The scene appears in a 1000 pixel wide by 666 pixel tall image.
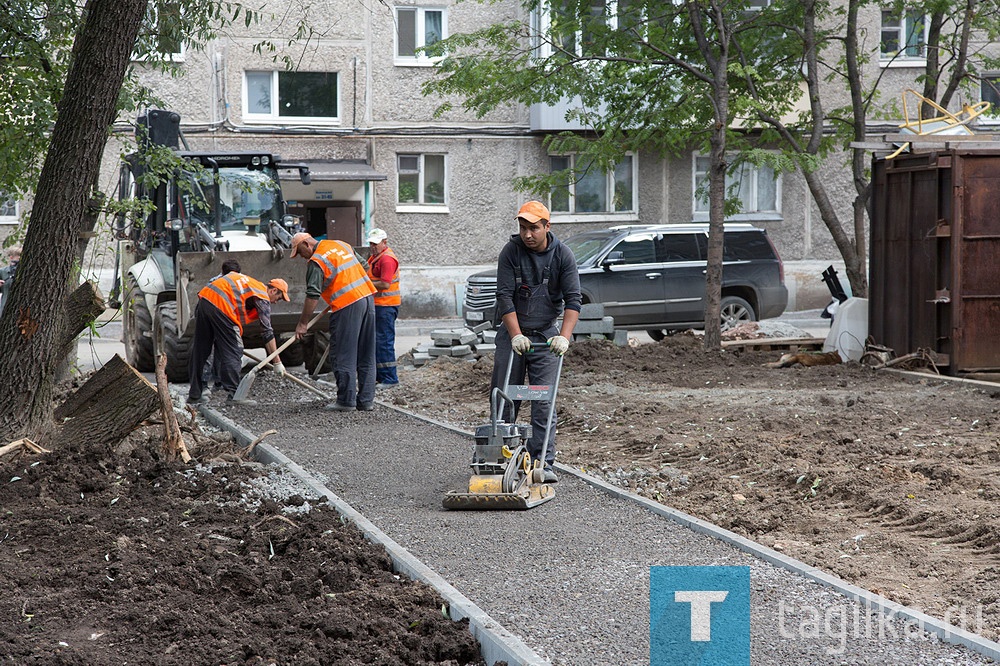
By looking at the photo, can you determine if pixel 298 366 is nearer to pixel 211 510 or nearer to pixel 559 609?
pixel 211 510

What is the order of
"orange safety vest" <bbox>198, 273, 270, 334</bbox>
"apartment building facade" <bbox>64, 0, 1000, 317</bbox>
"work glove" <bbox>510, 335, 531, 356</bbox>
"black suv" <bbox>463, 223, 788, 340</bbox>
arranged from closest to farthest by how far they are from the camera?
"work glove" <bbox>510, 335, 531, 356</bbox> < "orange safety vest" <bbox>198, 273, 270, 334</bbox> < "black suv" <bbox>463, 223, 788, 340</bbox> < "apartment building facade" <bbox>64, 0, 1000, 317</bbox>

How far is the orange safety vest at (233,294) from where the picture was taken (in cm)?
1134

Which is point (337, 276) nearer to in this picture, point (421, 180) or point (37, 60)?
point (37, 60)

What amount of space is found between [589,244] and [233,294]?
27.6 feet

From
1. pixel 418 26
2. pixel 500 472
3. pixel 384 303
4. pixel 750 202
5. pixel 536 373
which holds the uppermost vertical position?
pixel 418 26

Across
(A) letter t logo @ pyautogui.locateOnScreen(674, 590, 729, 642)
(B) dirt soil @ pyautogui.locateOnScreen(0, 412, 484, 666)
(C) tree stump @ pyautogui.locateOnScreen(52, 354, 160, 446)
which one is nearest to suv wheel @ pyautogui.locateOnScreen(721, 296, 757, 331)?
(C) tree stump @ pyautogui.locateOnScreen(52, 354, 160, 446)

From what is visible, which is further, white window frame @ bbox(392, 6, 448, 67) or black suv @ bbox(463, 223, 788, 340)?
white window frame @ bbox(392, 6, 448, 67)

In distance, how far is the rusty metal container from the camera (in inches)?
463

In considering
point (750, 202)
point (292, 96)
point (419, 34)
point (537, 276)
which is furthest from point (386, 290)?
point (750, 202)

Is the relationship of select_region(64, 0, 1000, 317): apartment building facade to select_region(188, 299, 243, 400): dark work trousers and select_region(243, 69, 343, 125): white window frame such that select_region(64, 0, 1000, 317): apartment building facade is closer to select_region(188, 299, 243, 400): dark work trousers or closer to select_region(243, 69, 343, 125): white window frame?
select_region(243, 69, 343, 125): white window frame

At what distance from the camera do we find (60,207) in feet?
Answer: 24.0

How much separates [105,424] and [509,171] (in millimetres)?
18934

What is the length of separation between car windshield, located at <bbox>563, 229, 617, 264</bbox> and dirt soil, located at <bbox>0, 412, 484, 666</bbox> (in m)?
11.7

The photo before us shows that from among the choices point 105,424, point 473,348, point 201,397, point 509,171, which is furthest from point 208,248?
point 509,171
